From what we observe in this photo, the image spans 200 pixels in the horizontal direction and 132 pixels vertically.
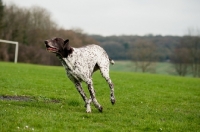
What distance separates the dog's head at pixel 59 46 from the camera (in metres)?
9.44

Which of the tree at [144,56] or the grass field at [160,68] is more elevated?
the tree at [144,56]

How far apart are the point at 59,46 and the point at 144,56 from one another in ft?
266

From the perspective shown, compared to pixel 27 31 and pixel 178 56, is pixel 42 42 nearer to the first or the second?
pixel 27 31

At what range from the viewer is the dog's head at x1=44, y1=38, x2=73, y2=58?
31.0 ft

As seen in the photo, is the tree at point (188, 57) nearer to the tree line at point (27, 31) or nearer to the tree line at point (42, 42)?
the tree line at point (42, 42)

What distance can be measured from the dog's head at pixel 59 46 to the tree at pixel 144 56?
255ft

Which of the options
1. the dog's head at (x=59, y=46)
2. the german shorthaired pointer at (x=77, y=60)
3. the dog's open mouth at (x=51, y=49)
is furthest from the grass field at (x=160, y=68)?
the dog's open mouth at (x=51, y=49)

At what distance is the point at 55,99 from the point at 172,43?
108017 mm

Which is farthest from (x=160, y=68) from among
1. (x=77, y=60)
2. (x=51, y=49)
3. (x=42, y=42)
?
(x=51, y=49)

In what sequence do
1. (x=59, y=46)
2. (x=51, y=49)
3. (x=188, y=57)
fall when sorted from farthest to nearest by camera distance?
(x=188, y=57)
(x=59, y=46)
(x=51, y=49)

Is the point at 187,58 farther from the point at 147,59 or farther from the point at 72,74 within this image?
the point at 72,74

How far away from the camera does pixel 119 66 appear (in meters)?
106

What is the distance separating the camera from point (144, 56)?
89.3m

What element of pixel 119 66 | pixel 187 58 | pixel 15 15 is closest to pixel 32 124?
pixel 15 15
